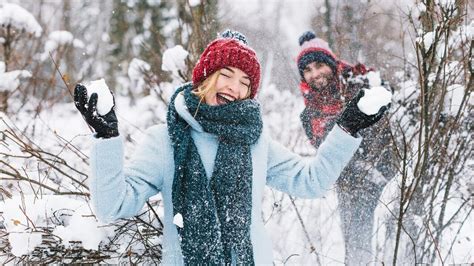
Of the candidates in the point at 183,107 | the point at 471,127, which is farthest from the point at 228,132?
the point at 471,127

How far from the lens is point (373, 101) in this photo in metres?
1.83

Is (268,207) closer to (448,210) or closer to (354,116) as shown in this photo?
(448,210)

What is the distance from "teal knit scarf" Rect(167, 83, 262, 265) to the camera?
182cm

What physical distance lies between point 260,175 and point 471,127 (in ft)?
5.02

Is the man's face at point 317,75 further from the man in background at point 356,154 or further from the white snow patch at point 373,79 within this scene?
the white snow patch at point 373,79

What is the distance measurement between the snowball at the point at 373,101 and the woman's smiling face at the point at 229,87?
451 millimetres

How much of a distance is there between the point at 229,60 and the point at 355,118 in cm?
51

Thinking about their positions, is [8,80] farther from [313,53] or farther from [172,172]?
[172,172]

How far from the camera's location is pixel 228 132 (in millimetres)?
1904

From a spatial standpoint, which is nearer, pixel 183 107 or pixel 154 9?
pixel 183 107

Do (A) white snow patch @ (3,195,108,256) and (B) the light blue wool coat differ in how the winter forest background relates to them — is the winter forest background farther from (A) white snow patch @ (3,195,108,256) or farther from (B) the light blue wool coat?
(B) the light blue wool coat

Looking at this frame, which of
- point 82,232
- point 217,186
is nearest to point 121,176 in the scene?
point 217,186

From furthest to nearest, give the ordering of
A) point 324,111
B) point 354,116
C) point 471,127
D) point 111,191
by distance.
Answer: point 324,111 < point 471,127 < point 354,116 < point 111,191

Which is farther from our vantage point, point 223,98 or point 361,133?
point 361,133
